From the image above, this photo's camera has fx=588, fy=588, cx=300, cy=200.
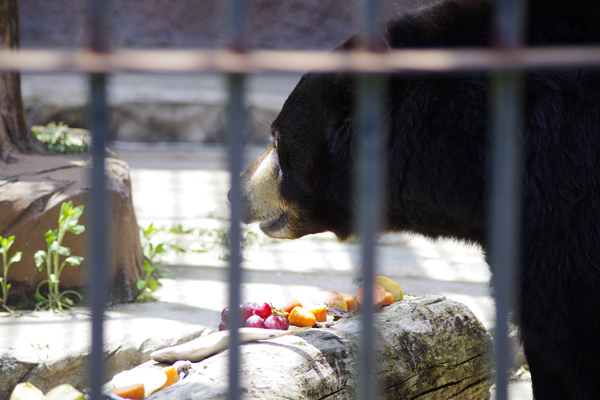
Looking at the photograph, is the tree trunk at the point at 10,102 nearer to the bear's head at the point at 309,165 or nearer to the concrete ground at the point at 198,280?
the concrete ground at the point at 198,280

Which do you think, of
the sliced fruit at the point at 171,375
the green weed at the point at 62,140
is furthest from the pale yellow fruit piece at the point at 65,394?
the green weed at the point at 62,140

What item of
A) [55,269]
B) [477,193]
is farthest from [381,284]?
[55,269]

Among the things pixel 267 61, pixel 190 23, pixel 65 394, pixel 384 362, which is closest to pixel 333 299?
pixel 384 362

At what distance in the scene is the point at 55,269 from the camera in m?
3.21

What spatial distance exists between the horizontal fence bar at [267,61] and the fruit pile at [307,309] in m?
1.57

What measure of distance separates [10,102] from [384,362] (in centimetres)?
319

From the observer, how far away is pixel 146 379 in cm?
214

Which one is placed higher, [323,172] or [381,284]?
[323,172]

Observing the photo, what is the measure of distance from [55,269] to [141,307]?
538 mm

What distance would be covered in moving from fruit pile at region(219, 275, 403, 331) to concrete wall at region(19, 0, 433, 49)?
370 inches

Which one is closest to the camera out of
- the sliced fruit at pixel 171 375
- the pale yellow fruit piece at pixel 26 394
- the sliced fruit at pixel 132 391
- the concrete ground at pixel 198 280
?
the pale yellow fruit piece at pixel 26 394

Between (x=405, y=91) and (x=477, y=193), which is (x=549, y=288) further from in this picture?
(x=405, y=91)

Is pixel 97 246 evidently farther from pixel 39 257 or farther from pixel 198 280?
pixel 198 280

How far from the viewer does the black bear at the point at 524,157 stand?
1734mm
